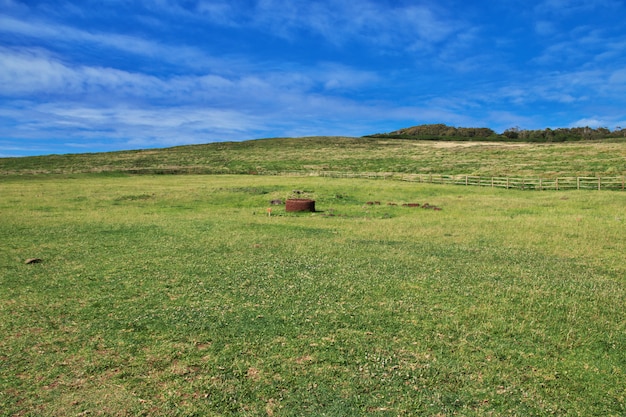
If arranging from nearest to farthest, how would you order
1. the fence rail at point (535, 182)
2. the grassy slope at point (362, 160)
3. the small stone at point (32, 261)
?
1. the small stone at point (32, 261)
2. the fence rail at point (535, 182)
3. the grassy slope at point (362, 160)

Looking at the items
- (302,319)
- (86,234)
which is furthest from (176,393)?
(86,234)

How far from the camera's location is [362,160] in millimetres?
92750

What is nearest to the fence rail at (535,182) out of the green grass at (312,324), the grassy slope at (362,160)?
the grassy slope at (362,160)

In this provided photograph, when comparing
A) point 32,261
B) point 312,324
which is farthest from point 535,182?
point 32,261

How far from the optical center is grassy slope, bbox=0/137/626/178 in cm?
6481

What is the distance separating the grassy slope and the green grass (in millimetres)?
49496

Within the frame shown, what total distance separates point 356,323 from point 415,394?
8.30 feet

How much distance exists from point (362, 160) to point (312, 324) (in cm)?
8598

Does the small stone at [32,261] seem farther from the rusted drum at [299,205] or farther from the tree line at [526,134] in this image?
the tree line at [526,134]

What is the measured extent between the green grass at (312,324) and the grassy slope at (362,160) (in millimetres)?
49496

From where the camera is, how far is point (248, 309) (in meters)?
9.32

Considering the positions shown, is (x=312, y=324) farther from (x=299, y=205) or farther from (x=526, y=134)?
(x=526, y=134)

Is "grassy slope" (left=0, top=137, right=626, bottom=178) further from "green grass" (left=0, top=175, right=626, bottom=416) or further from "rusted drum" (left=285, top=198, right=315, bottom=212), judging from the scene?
"green grass" (left=0, top=175, right=626, bottom=416)

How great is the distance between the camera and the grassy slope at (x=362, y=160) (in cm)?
6481
